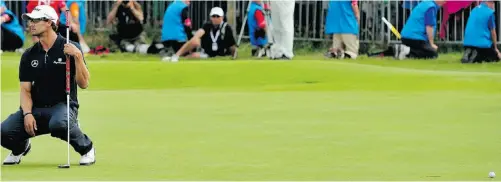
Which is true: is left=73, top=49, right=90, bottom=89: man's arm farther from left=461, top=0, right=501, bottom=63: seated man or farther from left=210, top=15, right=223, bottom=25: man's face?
left=210, top=15, right=223, bottom=25: man's face

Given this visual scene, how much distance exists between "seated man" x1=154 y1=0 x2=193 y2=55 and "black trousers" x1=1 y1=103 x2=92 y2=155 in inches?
589

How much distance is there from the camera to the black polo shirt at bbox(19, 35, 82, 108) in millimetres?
11594

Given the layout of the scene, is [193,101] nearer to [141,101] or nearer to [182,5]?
[141,101]

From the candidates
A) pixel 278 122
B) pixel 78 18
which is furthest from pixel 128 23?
pixel 278 122

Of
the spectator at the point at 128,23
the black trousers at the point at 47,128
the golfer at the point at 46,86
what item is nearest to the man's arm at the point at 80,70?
the golfer at the point at 46,86

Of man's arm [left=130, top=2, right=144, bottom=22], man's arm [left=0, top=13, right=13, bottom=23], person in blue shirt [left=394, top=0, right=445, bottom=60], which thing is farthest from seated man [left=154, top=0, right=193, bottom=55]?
person in blue shirt [left=394, top=0, right=445, bottom=60]

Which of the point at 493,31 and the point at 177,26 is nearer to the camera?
the point at 493,31

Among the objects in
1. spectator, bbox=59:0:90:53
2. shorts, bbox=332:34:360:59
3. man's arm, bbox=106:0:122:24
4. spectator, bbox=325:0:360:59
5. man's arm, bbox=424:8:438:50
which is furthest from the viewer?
man's arm, bbox=106:0:122:24

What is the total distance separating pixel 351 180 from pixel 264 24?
1584cm

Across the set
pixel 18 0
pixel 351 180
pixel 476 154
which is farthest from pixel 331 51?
pixel 351 180

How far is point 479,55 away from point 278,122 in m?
9.97

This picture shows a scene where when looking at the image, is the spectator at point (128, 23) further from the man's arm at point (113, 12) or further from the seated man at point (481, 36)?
the seated man at point (481, 36)

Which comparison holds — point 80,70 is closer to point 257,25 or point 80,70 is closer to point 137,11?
point 257,25

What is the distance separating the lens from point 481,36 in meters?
24.5
